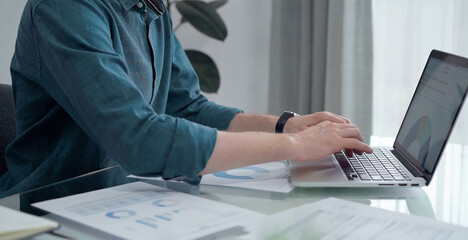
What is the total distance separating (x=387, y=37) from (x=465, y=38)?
15.4 inches

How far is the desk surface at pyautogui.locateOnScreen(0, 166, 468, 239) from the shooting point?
34.5 inches

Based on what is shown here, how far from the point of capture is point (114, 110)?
93 cm

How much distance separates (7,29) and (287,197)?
1.90 metres

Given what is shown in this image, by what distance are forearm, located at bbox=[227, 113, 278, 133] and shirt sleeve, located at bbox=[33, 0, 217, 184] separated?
433 mm

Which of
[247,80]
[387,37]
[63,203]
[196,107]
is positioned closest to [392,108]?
[387,37]

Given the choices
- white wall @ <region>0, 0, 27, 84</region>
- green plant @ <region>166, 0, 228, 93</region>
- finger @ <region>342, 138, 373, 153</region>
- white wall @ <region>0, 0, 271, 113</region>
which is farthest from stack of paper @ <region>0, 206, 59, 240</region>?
white wall @ <region>0, 0, 271, 113</region>

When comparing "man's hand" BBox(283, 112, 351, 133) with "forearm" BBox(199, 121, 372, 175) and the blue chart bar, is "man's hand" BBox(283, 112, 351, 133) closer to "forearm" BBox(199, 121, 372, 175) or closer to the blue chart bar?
"forearm" BBox(199, 121, 372, 175)

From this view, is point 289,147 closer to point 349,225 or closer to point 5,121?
point 349,225

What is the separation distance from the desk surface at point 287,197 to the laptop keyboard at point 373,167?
0.02 meters

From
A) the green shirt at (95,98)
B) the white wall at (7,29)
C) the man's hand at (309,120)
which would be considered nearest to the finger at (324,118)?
the man's hand at (309,120)

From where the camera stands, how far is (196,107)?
1489 mm

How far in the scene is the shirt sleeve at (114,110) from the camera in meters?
0.92

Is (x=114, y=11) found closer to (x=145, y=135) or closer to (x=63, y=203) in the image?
(x=145, y=135)

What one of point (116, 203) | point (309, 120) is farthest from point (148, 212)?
point (309, 120)
